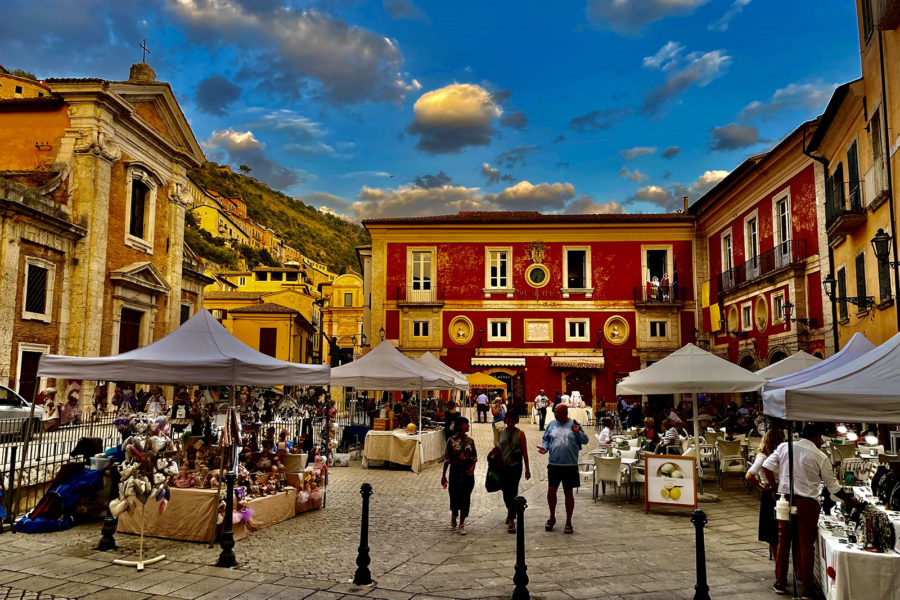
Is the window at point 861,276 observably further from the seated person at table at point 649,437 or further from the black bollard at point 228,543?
the black bollard at point 228,543

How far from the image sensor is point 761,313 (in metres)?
25.9

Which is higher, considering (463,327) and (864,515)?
(463,327)

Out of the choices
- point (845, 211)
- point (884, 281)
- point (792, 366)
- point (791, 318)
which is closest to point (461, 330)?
point (791, 318)

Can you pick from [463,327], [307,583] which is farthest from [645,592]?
[463,327]

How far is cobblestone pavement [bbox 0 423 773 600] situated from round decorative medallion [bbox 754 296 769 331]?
17530 millimetres

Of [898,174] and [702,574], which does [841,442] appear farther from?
[702,574]

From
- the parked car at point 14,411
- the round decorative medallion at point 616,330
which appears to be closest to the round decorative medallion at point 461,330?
the round decorative medallion at point 616,330

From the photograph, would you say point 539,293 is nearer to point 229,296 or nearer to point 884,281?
point 884,281

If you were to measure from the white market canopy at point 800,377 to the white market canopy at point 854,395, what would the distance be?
9 cm

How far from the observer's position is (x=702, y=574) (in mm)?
5297

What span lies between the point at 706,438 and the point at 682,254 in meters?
22.0

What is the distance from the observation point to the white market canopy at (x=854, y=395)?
5344mm

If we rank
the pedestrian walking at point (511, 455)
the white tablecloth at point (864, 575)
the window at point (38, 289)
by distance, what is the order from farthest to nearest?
the window at point (38, 289) < the pedestrian walking at point (511, 455) < the white tablecloth at point (864, 575)

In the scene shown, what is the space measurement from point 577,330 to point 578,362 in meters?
1.95
